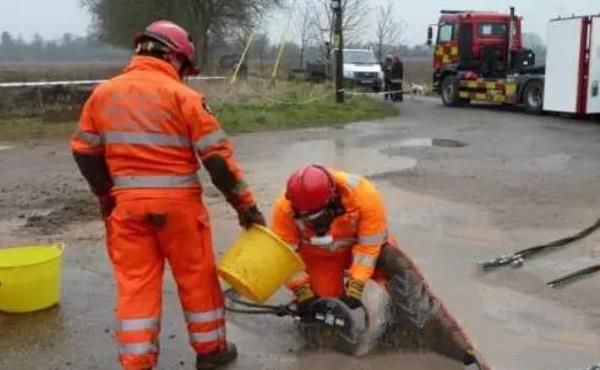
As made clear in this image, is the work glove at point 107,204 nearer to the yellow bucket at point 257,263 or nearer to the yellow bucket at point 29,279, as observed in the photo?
the yellow bucket at point 257,263

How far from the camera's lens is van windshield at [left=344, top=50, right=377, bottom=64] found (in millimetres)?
29938

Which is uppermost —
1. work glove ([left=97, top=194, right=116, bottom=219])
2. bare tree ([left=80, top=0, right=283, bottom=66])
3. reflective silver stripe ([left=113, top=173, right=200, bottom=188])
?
bare tree ([left=80, top=0, right=283, bottom=66])

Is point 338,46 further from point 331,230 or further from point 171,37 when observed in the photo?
point 171,37

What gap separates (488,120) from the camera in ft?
60.8

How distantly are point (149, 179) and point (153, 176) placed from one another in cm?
2

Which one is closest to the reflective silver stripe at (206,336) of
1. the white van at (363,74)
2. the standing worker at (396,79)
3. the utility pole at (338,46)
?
the utility pole at (338,46)

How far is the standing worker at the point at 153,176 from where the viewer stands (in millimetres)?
3703

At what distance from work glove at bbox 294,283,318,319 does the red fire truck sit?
580 inches

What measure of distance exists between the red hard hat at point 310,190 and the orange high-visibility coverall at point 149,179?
0.33 m

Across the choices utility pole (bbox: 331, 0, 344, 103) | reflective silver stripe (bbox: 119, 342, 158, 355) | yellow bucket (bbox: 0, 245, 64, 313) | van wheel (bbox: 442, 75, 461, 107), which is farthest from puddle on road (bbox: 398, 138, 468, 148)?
reflective silver stripe (bbox: 119, 342, 158, 355)

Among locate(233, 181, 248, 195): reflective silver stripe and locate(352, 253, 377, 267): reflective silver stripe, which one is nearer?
locate(233, 181, 248, 195): reflective silver stripe

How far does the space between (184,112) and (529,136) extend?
1233 cm

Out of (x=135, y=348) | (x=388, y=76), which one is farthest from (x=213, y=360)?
(x=388, y=76)

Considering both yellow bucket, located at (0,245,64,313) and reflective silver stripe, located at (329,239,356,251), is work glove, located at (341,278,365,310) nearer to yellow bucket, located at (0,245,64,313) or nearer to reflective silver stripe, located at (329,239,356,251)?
reflective silver stripe, located at (329,239,356,251)
